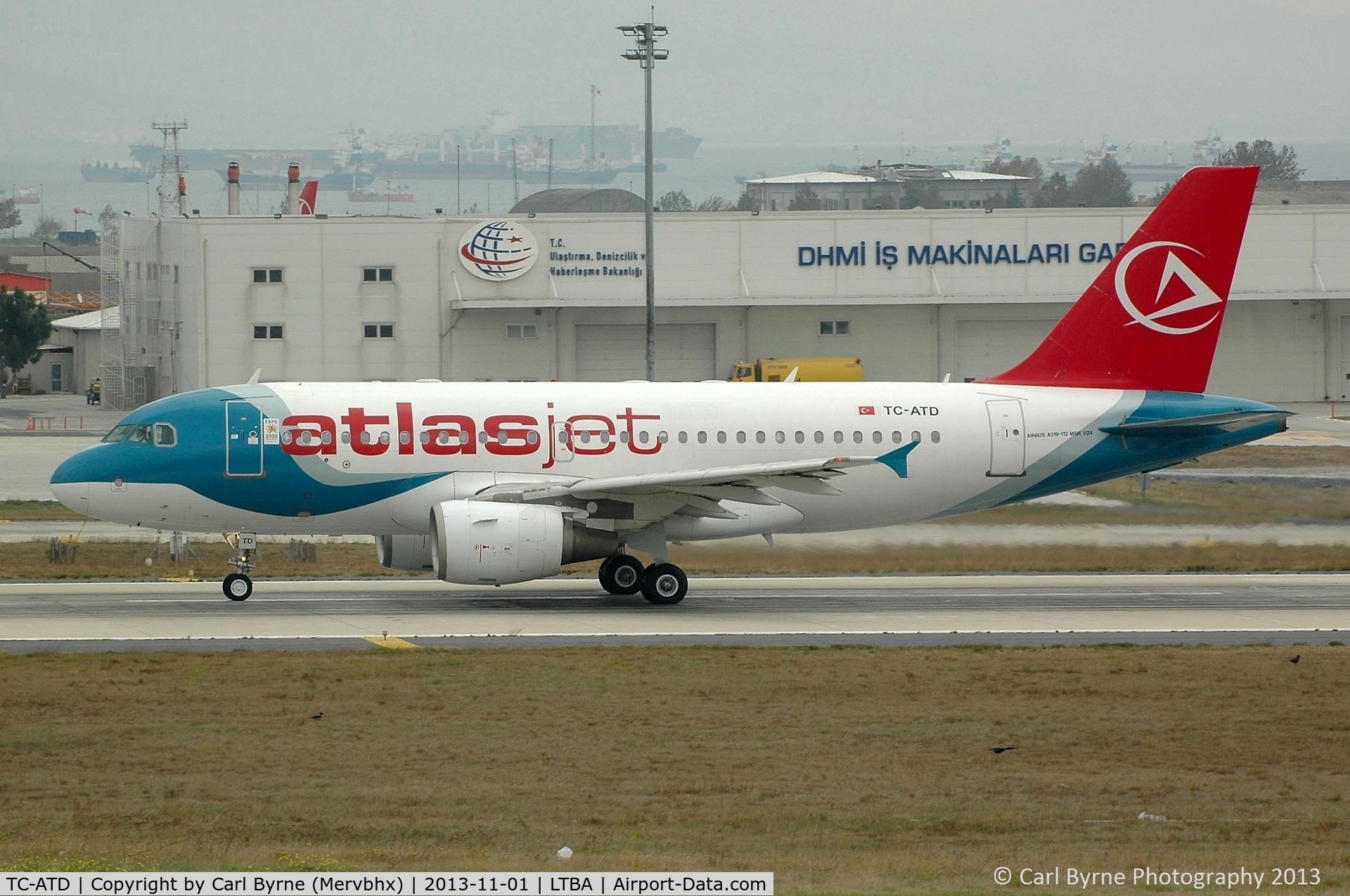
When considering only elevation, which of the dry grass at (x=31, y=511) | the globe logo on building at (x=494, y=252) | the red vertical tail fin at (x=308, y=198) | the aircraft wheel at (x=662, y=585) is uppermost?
the red vertical tail fin at (x=308, y=198)

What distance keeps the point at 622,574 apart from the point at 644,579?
2.52ft

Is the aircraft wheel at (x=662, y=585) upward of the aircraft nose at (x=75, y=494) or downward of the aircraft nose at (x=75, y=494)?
downward

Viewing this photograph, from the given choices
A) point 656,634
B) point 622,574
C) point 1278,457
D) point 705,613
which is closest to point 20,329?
point 1278,457

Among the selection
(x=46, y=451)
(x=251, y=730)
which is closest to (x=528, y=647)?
(x=251, y=730)

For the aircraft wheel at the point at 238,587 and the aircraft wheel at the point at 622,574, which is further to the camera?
the aircraft wheel at the point at 622,574

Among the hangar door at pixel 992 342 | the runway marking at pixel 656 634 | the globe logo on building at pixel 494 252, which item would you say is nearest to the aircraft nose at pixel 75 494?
the runway marking at pixel 656 634

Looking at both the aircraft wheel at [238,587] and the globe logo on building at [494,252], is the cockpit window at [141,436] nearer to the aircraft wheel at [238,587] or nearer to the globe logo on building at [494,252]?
the aircraft wheel at [238,587]

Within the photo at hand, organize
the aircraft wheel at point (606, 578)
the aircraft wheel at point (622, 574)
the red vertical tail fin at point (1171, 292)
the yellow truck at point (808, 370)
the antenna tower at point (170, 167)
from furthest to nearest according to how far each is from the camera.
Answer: the antenna tower at point (170, 167) → the yellow truck at point (808, 370) → the red vertical tail fin at point (1171, 292) → the aircraft wheel at point (606, 578) → the aircraft wheel at point (622, 574)

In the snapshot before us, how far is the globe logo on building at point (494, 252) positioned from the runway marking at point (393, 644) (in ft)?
171

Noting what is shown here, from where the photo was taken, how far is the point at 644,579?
105 ft

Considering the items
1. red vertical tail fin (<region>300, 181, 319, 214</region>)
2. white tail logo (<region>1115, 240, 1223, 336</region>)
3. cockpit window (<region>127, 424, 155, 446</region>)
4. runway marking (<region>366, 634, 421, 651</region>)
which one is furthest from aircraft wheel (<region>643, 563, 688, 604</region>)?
red vertical tail fin (<region>300, 181, 319, 214</region>)

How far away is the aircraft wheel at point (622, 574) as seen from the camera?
107 feet

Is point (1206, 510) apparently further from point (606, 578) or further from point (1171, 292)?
point (606, 578)

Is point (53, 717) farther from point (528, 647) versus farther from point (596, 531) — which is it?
point (596, 531)
